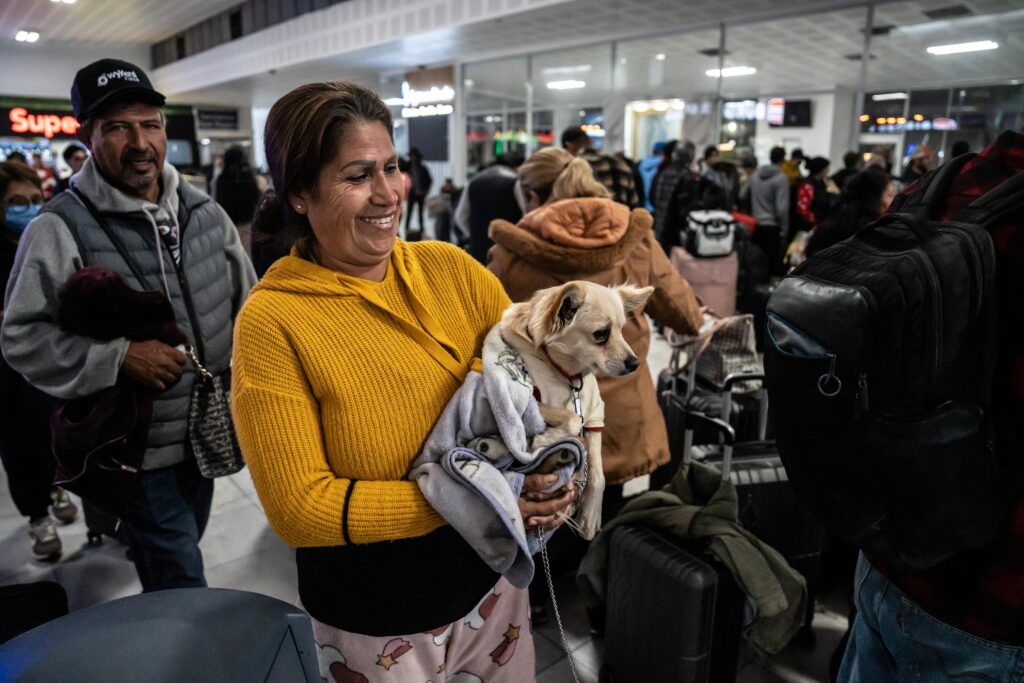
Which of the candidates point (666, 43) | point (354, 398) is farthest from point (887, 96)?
point (354, 398)

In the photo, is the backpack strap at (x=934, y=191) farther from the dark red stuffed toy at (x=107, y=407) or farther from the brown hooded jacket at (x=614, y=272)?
the dark red stuffed toy at (x=107, y=407)

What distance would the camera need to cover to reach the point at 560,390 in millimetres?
1295

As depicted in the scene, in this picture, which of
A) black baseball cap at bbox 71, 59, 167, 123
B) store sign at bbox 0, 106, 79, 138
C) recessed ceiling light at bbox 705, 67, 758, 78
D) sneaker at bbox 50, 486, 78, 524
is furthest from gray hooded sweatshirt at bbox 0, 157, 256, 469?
store sign at bbox 0, 106, 79, 138

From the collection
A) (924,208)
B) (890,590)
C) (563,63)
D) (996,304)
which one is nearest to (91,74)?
(924,208)

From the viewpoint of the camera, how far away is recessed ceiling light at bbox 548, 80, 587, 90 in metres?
12.3

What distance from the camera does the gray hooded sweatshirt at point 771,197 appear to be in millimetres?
7148

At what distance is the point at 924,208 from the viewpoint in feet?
3.15

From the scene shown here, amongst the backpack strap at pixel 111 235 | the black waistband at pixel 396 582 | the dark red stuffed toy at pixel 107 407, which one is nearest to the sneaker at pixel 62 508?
the dark red stuffed toy at pixel 107 407

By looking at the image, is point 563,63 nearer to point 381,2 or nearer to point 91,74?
point 381,2

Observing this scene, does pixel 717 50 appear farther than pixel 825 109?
No

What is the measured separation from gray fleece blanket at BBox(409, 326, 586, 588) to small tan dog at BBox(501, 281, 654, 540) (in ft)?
0.30

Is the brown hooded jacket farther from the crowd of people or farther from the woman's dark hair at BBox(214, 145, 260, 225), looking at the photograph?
the woman's dark hair at BBox(214, 145, 260, 225)

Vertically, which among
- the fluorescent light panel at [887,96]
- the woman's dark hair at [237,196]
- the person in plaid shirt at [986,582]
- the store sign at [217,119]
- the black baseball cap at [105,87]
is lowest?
the person in plaid shirt at [986,582]

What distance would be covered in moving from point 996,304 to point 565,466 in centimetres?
67
